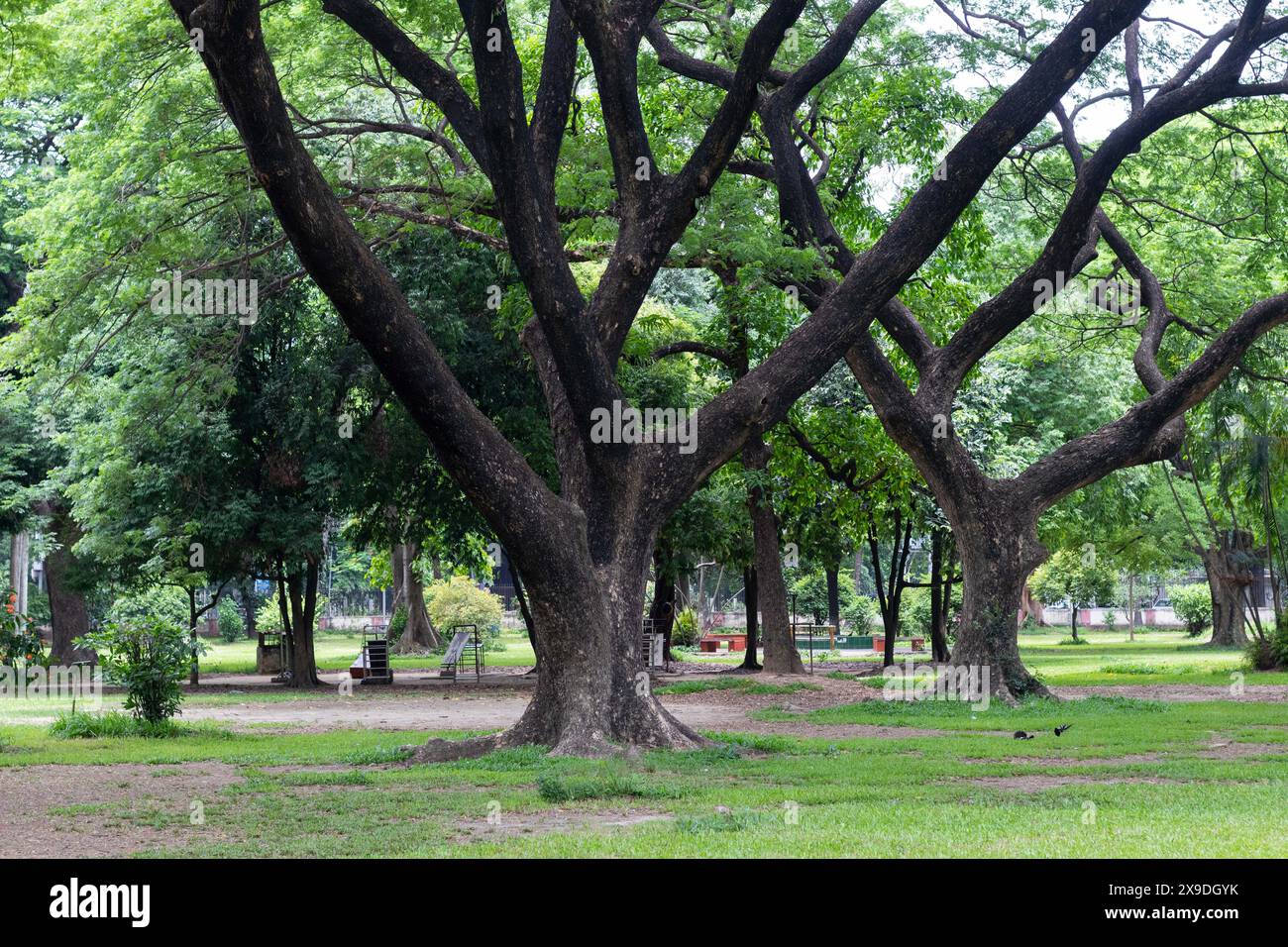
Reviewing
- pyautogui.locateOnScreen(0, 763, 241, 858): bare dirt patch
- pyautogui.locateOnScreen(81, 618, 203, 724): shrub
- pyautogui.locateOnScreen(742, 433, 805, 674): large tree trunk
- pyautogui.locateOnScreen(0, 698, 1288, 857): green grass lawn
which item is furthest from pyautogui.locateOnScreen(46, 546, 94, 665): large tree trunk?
pyautogui.locateOnScreen(0, 763, 241, 858): bare dirt patch

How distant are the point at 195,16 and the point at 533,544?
5.20 metres

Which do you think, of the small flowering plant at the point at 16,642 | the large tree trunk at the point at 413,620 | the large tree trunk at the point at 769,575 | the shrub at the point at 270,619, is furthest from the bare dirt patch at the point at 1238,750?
the shrub at the point at 270,619

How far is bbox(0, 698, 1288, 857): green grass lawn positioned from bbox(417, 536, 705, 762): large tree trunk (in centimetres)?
45

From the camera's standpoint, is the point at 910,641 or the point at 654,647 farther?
the point at 910,641

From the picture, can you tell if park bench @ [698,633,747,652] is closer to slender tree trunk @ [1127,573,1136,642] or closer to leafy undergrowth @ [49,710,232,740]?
slender tree trunk @ [1127,573,1136,642]

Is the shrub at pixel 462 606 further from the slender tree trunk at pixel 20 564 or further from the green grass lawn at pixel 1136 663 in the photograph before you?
the green grass lawn at pixel 1136 663

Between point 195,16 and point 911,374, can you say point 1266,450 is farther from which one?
point 195,16

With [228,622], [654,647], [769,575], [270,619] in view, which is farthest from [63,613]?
[228,622]

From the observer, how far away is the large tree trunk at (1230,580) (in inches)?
1260

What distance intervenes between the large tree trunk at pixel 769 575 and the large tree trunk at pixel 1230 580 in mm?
9880

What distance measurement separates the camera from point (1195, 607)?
48.4 m

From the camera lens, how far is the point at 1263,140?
64.9ft

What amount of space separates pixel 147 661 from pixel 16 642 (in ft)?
6.09

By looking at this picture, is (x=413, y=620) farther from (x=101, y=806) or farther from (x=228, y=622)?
(x=101, y=806)
